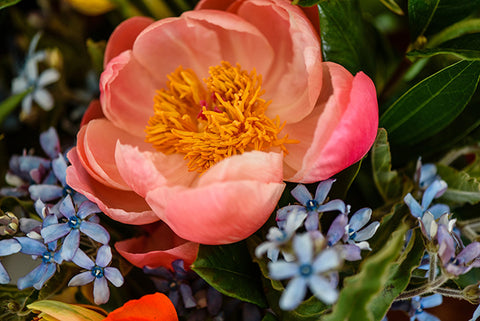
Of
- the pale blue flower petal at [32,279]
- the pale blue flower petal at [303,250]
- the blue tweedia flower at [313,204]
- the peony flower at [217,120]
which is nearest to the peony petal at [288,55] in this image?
the peony flower at [217,120]

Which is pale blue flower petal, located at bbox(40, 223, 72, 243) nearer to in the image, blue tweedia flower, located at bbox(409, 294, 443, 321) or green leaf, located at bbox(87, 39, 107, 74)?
green leaf, located at bbox(87, 39, 107, 74)

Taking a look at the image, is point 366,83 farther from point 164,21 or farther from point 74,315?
point 74,315

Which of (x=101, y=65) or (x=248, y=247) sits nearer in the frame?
(x=248, y=247)

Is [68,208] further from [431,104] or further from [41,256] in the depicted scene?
[431,104]

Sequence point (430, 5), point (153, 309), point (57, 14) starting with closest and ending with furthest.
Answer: point (153, 309)
point (430, 5)
point (57, 14)

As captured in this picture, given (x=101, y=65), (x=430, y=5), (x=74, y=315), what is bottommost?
(x=74, y=315)

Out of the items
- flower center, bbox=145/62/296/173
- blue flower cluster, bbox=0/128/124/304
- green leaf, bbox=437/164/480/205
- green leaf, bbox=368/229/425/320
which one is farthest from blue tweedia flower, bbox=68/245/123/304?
green leaf, bbox=437/164/480/205

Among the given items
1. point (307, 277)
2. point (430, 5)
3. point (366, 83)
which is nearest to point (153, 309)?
point (307, 277)

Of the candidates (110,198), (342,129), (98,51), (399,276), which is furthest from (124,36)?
(399,276)
